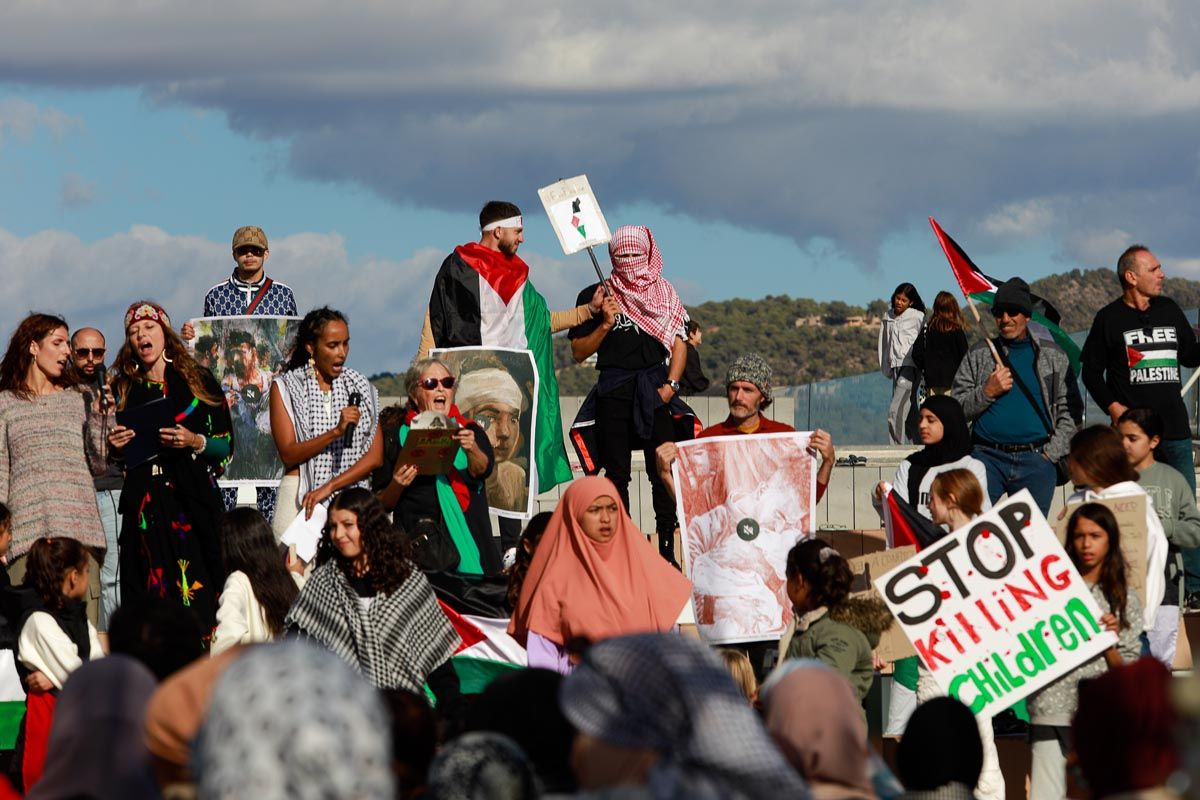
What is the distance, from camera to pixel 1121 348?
11.8 m

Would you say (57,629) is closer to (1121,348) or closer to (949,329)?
(1121,348)

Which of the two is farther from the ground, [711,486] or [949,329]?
[949,329]

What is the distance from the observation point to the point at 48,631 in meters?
8.52

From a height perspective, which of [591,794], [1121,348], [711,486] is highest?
[1121,348]

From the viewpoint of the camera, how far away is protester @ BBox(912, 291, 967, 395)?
13906mm

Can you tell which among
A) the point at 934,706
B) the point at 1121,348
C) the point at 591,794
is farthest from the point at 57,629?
the point at 1121,348

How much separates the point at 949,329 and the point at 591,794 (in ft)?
33.7

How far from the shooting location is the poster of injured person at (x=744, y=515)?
9.92m

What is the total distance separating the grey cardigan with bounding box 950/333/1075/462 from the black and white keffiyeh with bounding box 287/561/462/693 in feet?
13.2

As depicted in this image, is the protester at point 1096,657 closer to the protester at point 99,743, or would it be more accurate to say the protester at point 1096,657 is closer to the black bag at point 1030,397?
the black bag at point 1030,397

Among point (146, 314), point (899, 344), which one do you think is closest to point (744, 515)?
point (146, 314)

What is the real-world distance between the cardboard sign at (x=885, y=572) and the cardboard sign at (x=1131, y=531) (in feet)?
2.37

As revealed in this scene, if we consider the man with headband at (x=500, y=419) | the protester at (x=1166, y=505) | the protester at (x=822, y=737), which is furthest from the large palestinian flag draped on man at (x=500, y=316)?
the protester at (x=822, y=737)

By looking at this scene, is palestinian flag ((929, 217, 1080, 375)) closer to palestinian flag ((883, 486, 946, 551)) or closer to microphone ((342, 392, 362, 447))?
palestinian flag ((883, 486, 946, 551))
